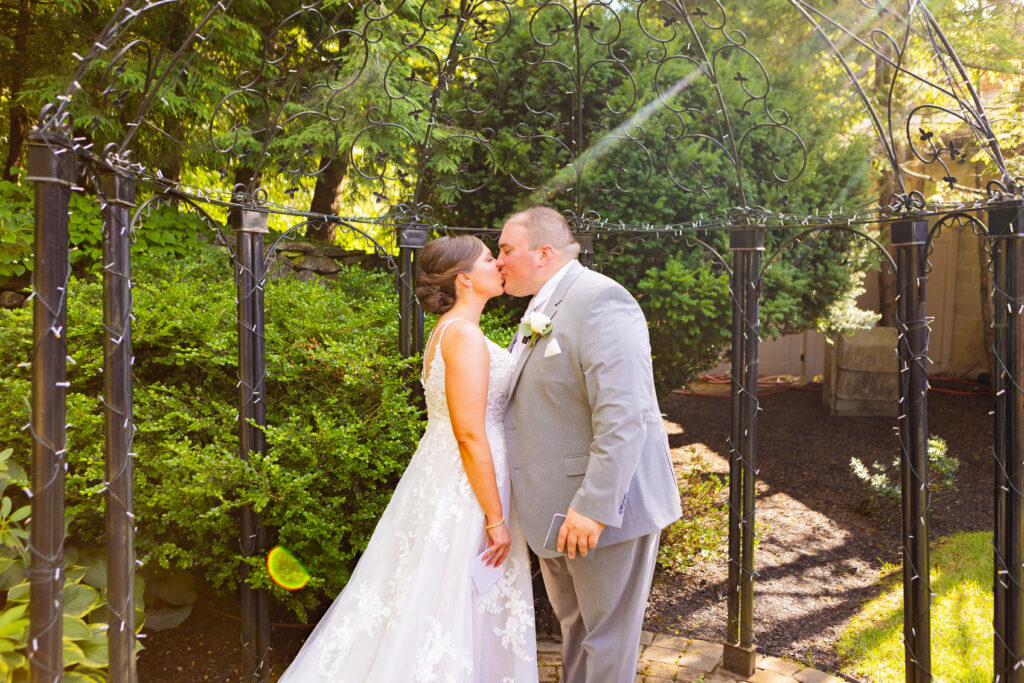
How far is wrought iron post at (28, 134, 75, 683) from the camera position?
1.91 metres

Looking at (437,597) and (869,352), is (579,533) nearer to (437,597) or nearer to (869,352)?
(437,597)

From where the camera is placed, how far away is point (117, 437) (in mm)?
2352

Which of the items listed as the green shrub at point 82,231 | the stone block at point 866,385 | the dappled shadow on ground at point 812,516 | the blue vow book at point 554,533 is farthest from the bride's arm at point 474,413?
the stone block at point 866,385

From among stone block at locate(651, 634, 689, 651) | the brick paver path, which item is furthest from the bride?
stone block at locate(651, 634, 689, 651)

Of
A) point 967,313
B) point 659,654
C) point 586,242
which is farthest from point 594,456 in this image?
point 967,313

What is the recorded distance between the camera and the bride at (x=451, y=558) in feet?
8.82

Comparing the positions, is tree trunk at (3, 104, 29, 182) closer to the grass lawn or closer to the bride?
the bride

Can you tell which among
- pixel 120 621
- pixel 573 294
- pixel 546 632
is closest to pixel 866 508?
pixel 546 632

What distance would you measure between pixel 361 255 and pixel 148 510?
4046mm

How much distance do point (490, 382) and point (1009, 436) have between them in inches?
77.9

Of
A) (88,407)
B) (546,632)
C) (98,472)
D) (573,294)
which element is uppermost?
(573,294)

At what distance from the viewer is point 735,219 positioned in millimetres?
3652

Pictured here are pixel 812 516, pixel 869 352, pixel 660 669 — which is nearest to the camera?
pixel 660 669

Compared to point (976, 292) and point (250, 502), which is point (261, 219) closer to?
point (250, 502)
